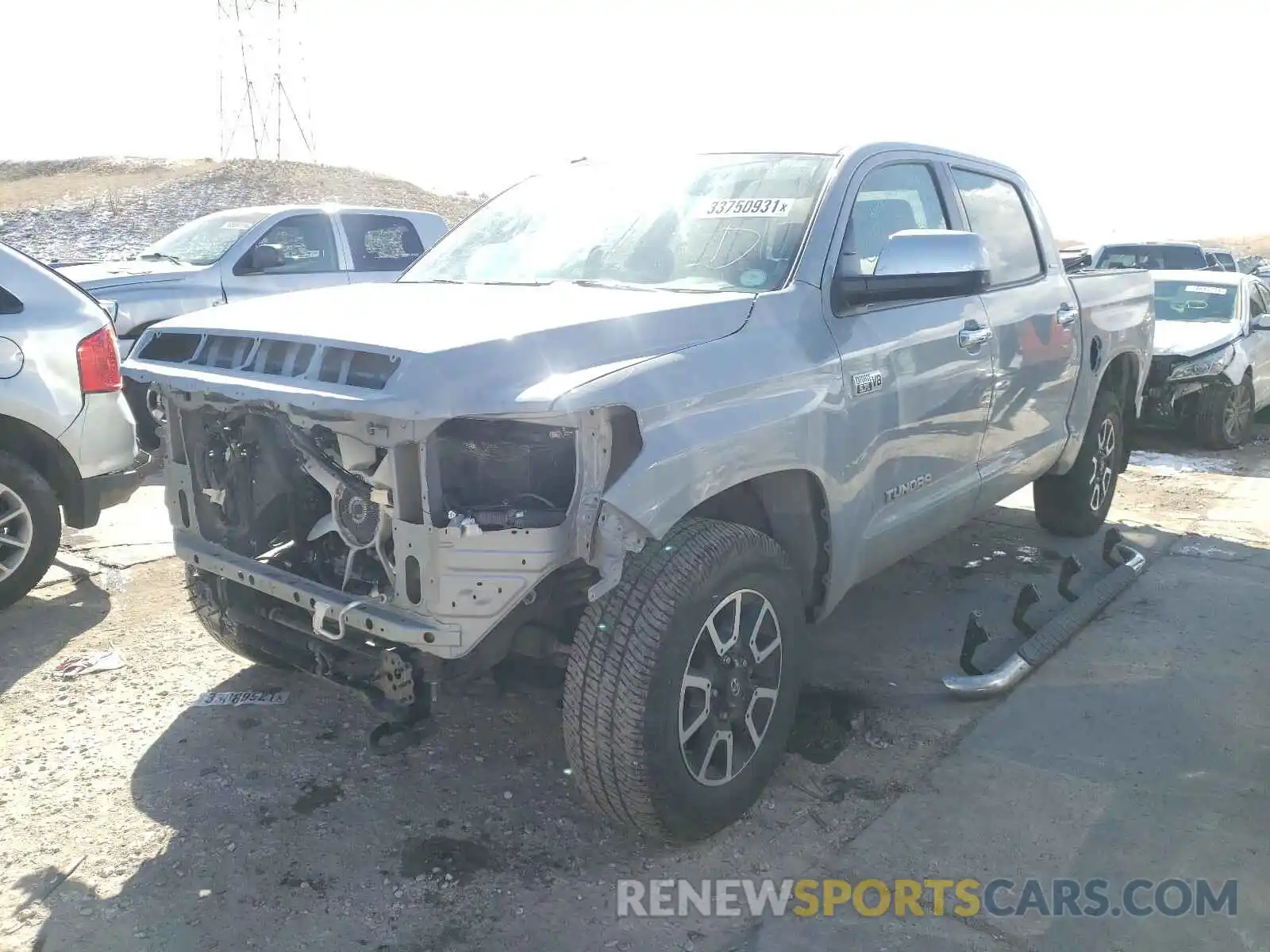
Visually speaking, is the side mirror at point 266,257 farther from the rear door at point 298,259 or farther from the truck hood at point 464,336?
the truck hood at point 464,336

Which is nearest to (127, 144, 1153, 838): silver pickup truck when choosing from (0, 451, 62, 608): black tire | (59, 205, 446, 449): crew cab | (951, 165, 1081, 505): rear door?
(951, 165, 1081, 505): rear door

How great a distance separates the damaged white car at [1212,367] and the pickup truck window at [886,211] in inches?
223

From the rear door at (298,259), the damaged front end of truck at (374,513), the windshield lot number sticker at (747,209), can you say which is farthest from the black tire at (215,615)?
the rear door at (298,259)

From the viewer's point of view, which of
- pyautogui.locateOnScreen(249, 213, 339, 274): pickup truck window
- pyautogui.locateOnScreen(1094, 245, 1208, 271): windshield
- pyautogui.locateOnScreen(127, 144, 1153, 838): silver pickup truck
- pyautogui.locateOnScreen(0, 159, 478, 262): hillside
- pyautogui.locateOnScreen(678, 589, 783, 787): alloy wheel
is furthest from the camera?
pyautogui.locateOnScreen(0, 159, 478, 262): hillside

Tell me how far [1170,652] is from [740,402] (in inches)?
100

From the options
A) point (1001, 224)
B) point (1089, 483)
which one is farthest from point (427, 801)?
point (1089, 483)

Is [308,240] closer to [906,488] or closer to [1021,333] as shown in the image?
[1021,333]

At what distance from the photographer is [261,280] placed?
8414 millimetres

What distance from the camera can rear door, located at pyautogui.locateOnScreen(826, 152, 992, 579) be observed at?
3.38 m

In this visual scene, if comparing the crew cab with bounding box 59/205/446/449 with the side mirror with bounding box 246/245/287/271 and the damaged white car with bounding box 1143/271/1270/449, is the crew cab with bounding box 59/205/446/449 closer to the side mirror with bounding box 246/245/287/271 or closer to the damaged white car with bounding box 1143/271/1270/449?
the side mirror with bounding box 246/245/287/271

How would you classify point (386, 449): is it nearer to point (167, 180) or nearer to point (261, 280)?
point (261, 280)

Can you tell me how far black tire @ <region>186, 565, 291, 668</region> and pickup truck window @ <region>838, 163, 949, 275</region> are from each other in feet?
7.27

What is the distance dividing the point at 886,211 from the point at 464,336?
1911 millimetres

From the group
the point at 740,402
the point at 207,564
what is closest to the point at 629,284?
the point at 740,402
